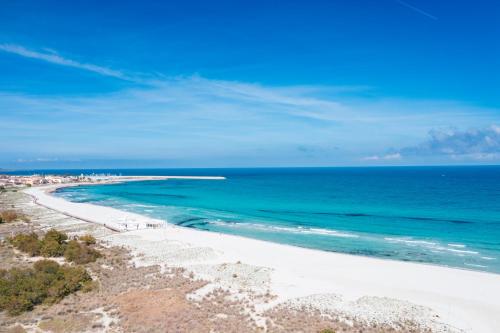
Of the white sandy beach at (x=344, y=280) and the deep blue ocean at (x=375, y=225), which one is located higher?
the deep blue ocean at (x=375, y=225)

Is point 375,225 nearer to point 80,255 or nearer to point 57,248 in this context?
point 80,255

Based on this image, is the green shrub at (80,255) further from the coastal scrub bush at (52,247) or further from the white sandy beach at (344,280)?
the white sandy beach at (344,280)

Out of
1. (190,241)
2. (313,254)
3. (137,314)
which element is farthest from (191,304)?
(190,241)

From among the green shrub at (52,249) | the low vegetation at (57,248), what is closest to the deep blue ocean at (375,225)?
the low vegetation at (57,248)

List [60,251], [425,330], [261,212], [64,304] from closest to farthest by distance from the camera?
[425,330]
[64,304]
[60,251]
[261,212]

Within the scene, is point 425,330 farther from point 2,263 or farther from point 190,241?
point 2,263

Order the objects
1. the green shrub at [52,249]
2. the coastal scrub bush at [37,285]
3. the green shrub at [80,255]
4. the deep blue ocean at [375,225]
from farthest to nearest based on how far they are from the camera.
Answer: the deep blue ocean at [375,225], the green shrub at [52,249], the green shrub at [80,255], the coastal scrub bush at [37,285]

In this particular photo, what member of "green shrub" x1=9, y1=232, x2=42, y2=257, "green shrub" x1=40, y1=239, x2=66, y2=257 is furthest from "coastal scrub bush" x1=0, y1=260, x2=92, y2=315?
"green shrub" x1=9, y1=232, x2=42, y2=257
